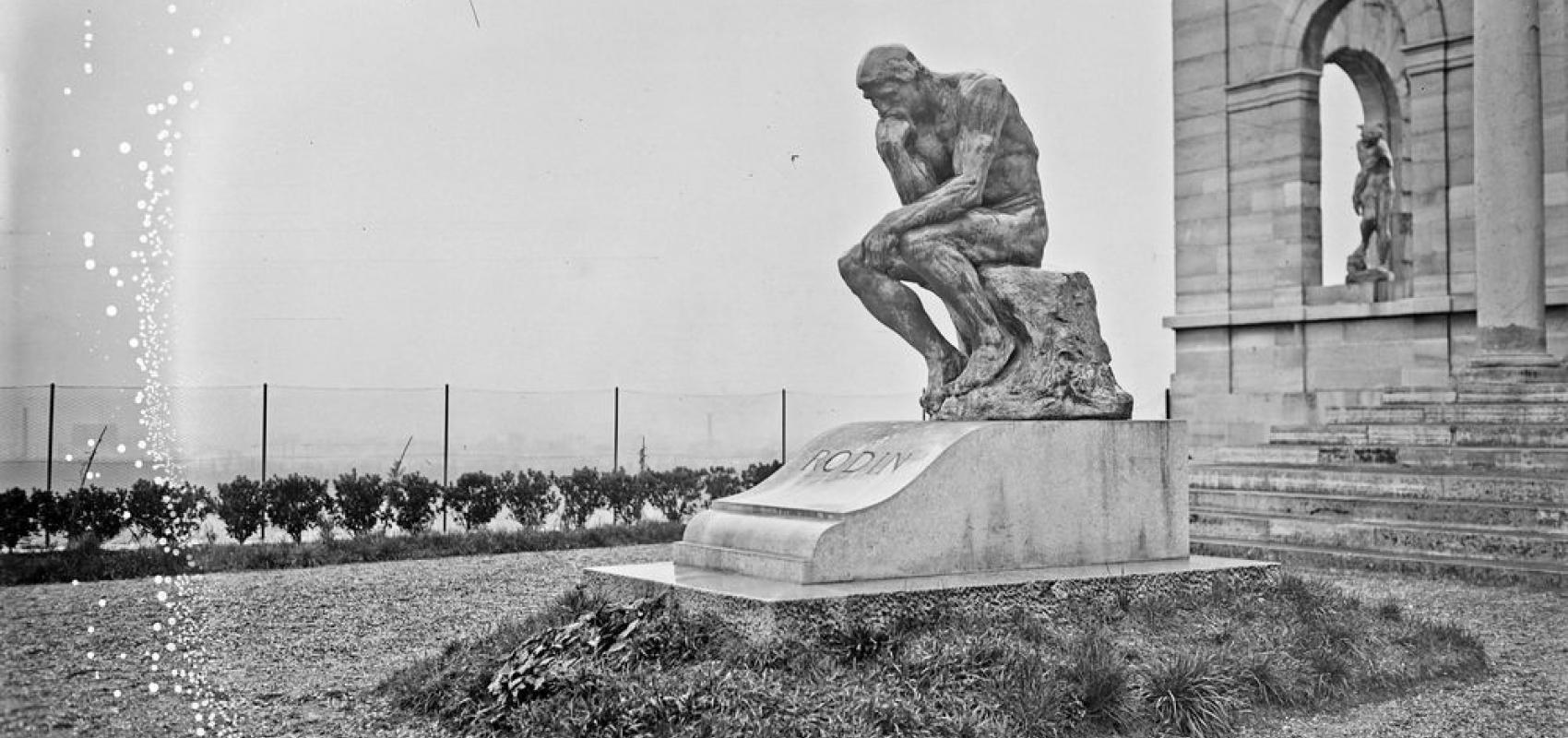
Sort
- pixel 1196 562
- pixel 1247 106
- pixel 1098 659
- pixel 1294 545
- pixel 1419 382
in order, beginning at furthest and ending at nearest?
1. pixel 1247 106
2. pixel 1419 382
3. pixel 1294 545
4. pixel 1196 562
5. pixel 1098 659

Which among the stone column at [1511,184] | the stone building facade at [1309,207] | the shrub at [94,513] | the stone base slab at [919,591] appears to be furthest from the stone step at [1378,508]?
the shrub at [94,513]

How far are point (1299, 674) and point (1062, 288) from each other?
250 cm

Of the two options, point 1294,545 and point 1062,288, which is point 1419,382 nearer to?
point 1294,545

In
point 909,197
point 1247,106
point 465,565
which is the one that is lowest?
point 465,565

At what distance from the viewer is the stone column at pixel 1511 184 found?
586 inches

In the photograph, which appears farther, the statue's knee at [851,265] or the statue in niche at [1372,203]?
the statue in niche at [1372,203]

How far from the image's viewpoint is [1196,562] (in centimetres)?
786

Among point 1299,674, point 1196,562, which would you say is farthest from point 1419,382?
point 1299,674

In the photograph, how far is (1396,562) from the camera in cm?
1127

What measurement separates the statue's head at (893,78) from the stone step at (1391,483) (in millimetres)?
5127

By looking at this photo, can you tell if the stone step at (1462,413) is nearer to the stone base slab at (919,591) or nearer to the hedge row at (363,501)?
the stone base slab at (919,591)

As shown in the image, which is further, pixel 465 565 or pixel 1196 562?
pixel 465 565

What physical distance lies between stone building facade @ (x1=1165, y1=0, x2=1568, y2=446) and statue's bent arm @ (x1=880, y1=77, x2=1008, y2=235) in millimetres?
10864

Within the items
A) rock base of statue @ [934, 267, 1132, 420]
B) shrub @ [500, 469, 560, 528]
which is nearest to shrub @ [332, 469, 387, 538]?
shrub @ [500, 469, 560, 528]
